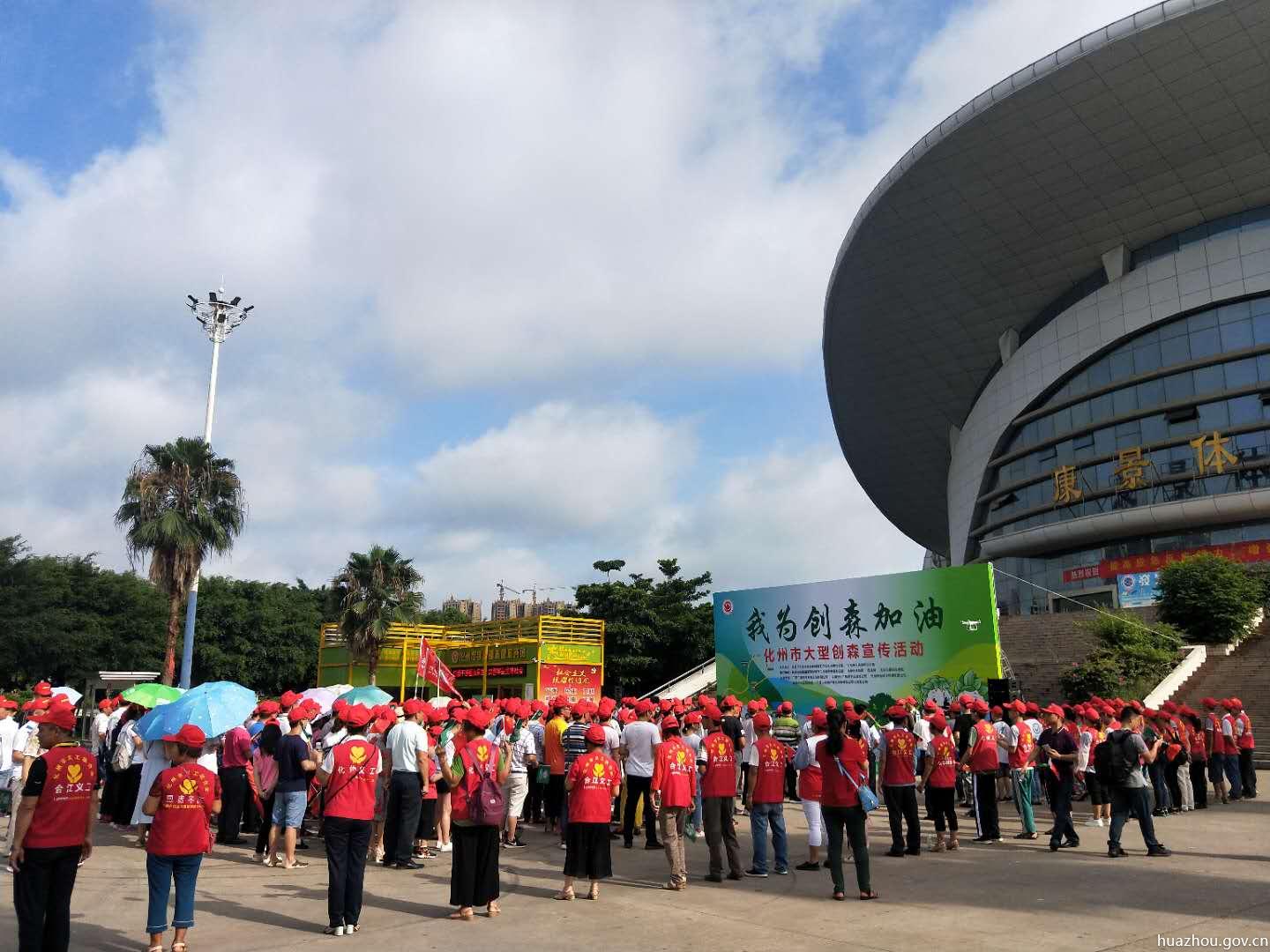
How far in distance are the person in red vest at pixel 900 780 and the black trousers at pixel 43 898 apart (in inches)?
317

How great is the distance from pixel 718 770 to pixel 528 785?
5.46m

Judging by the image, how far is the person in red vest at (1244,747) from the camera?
15.5 meters

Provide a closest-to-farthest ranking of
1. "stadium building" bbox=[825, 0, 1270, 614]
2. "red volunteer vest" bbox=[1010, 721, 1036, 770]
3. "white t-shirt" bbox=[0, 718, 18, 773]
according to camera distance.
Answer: "white t-shirt" bbox=[0, 718, 18, 773]
"red volunteer vest" bbox=[1010, 721, 1036, 770]
"stadium building" bbox=[825, 0, 1270, 614]

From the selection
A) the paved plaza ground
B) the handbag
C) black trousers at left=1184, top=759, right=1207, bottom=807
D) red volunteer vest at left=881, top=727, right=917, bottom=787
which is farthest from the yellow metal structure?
the handbag

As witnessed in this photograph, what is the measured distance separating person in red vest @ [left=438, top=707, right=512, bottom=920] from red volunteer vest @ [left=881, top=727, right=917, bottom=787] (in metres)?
4.87

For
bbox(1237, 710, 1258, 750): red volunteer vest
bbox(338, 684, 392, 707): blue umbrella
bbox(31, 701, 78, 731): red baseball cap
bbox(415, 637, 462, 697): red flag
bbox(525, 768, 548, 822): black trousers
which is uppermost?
bbox(415, 637, 462, 697): red flag

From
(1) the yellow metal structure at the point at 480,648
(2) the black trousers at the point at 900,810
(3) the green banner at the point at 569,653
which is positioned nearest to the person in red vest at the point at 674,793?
(2) the black trousers at the point at 900,810

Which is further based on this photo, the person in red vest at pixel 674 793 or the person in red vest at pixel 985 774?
the person in red vest at pixel 985 774

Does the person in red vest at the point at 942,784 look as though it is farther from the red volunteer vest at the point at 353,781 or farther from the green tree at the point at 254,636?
the green tree at the point at 254,636

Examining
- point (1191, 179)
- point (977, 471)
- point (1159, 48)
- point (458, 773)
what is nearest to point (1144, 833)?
point (458, 773)

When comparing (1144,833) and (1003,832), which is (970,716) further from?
(1144,833)

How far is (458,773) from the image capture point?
26.1 feet

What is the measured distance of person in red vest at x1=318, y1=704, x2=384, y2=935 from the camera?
7.07 meters

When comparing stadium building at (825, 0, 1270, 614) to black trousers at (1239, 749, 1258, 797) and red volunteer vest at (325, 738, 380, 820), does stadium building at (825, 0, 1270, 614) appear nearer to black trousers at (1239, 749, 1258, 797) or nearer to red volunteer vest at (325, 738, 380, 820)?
black trousers at (1239, 749, 1258, 797)
